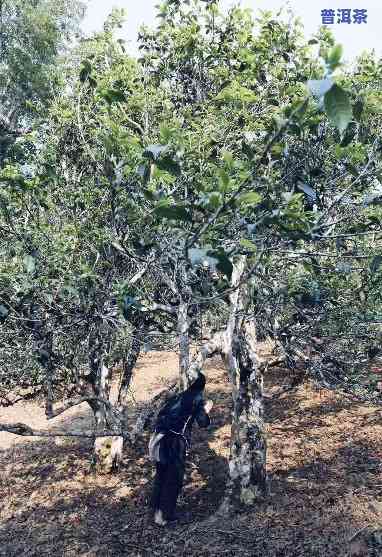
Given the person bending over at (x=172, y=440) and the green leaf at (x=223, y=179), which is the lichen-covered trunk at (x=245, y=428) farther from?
the green leaf at (x=223, y=179)

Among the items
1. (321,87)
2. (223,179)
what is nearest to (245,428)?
(223,179)

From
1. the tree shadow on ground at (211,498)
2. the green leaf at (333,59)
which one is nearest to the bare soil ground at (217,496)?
the tree shadow on ground at (211,498)

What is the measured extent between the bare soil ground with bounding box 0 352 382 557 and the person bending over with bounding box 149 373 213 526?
479 millimetres

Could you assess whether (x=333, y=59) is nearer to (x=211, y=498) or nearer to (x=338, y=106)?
(x=338, y=106)

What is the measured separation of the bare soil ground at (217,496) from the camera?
26.4ft

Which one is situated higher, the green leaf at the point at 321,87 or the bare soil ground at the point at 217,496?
the green leaf at the point at 321,87

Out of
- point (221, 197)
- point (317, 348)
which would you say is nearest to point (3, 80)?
point (317, 348)

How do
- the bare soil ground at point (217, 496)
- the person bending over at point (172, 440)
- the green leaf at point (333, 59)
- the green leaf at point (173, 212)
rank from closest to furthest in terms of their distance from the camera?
the green leaf at point (333, 59)
the green leaf at point (173, 212)
the person bending over at point (172, 440)
the bare soil ground at point (217, 496)

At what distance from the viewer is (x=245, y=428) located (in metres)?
8.92

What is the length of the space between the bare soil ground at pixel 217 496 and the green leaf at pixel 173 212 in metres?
7.05

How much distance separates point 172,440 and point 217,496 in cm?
242

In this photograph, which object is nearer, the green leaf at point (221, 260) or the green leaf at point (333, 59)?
the green leaf at point (333, 59)

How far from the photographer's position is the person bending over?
7.03 m

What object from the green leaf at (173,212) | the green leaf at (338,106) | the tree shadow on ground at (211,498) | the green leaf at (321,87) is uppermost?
the green leaf at (321,87)
